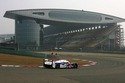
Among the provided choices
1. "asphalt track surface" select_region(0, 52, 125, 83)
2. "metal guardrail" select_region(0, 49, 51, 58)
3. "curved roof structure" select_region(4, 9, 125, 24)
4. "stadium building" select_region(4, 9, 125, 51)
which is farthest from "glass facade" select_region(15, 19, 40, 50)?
"asphalt track surface" select_region(0, 52, 125, 83)

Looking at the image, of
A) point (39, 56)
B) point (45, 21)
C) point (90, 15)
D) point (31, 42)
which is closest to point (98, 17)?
point (90, 15)

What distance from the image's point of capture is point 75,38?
198m

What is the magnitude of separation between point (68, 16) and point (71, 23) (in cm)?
442

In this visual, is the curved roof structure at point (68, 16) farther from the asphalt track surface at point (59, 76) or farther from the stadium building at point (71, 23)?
the asphalt track surface at point (59, 76)

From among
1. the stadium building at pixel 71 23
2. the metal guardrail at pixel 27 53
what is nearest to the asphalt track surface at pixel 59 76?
the metal guardrail at pixel 27 53

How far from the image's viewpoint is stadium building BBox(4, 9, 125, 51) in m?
169

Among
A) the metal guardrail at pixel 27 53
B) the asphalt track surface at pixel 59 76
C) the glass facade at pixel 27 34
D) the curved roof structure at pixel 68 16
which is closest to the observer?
the asphalt track surface at pixel 59 76

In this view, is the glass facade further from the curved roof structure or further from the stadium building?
the curved roof structure

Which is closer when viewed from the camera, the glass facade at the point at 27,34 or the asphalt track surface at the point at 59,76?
the asphalt track surface at the point at 59,76

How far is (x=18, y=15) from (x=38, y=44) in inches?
727

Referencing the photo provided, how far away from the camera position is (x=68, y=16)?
190 m

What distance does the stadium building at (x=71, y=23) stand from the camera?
554 feet

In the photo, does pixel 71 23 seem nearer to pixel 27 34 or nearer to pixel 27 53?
pixel 27 34

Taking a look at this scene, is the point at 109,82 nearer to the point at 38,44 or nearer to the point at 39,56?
the point at 39,56
